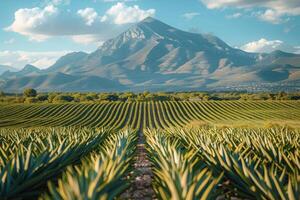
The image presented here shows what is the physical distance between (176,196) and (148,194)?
4.31 m

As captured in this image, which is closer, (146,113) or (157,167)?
(157,167)

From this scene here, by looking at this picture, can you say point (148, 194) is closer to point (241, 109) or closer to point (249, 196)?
point (249, 196)

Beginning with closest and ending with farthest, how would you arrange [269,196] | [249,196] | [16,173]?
[269,196]
[249,196]
[16,173]

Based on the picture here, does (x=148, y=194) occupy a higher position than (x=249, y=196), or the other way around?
(x=249, y=196)

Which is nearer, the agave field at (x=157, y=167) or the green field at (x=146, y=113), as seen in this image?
the agave field at (x=157, y=167)

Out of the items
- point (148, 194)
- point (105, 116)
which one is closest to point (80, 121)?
point (105, 116)

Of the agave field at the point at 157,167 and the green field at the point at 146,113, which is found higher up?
→ the agave field at the point at 157,167

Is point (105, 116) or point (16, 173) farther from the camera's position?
point (105, 116)

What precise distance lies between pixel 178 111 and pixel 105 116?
1785 centimetres

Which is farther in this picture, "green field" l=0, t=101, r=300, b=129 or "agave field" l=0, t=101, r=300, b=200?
"green field" l=0, t=101, r=300, b=129

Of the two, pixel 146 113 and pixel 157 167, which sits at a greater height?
pixel 157 167

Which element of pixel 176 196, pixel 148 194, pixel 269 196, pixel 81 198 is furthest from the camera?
pixel 148 194

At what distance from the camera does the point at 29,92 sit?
479 ft

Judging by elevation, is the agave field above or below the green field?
above
